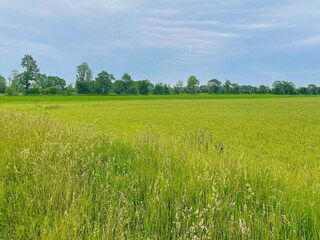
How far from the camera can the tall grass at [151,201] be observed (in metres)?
2.86

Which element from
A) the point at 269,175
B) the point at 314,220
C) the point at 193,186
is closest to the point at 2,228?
the point at 193,186

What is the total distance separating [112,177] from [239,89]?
158 metres

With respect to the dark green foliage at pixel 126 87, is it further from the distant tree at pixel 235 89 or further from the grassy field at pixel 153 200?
the grassy field at pixel 153 200

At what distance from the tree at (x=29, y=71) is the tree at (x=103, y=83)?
38608mm

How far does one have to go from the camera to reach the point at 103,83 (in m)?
147

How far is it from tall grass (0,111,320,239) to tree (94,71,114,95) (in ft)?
460

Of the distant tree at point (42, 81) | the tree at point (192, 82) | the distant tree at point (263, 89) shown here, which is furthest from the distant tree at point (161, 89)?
the distant tree at point (42, 81)

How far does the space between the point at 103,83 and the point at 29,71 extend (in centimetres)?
4707

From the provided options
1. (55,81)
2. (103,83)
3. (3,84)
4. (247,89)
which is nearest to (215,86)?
(247,89)

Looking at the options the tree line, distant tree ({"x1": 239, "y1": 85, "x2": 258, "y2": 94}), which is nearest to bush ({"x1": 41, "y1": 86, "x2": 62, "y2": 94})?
the tree line

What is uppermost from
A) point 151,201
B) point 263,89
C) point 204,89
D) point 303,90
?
point 204,89

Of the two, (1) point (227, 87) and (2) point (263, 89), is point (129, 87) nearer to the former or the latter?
(1) point (227, 87)

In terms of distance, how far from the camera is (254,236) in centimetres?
286

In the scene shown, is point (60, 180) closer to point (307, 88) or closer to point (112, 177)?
point (112, 177)
